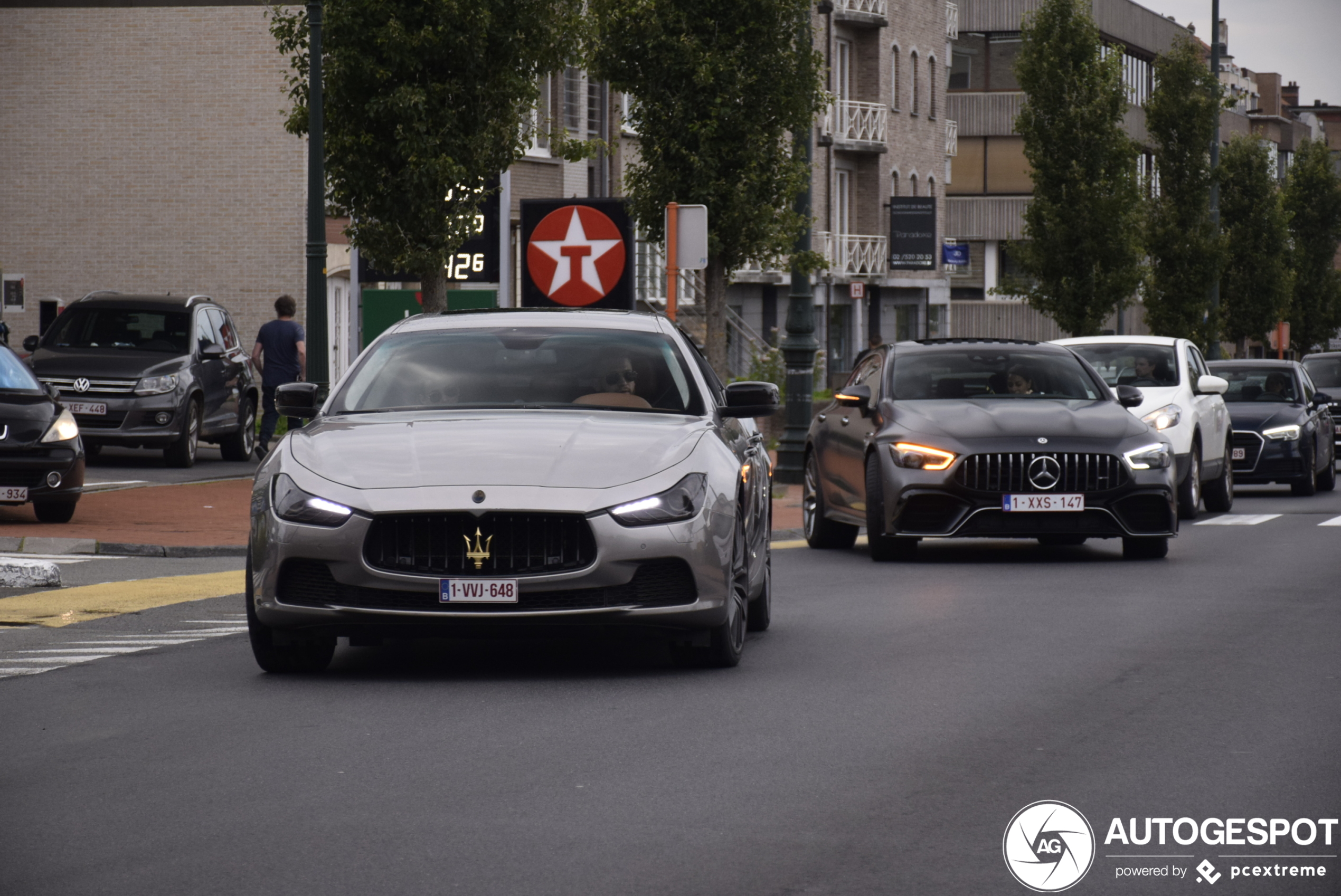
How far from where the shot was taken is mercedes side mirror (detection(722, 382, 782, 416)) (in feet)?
32.4

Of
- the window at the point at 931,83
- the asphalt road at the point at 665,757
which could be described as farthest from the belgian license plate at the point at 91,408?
the window at the point at 931,83

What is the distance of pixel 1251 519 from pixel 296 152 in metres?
20.6

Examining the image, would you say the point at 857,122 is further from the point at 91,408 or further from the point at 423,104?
the point at 91,408

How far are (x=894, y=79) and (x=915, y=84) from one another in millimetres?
2065

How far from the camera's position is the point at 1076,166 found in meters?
46.1

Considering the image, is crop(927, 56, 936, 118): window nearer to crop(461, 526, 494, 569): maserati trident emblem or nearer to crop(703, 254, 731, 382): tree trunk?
crop(703, 254, 731, 382): tree trunk

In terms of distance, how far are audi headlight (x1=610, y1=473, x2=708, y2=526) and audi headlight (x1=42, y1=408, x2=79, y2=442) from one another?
9.37m

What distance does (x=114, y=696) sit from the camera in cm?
859

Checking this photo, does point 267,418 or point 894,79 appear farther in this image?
point 894,79

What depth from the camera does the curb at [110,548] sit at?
1546 cm

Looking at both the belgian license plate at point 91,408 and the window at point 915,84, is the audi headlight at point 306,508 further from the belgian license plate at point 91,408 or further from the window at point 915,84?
the window at point 915,84

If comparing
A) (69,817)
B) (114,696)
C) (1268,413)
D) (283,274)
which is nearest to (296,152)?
(283,274)

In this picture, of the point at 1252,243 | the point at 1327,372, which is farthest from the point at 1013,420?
the point at 1252,243

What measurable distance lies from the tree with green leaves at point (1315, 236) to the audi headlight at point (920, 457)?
208 ft
